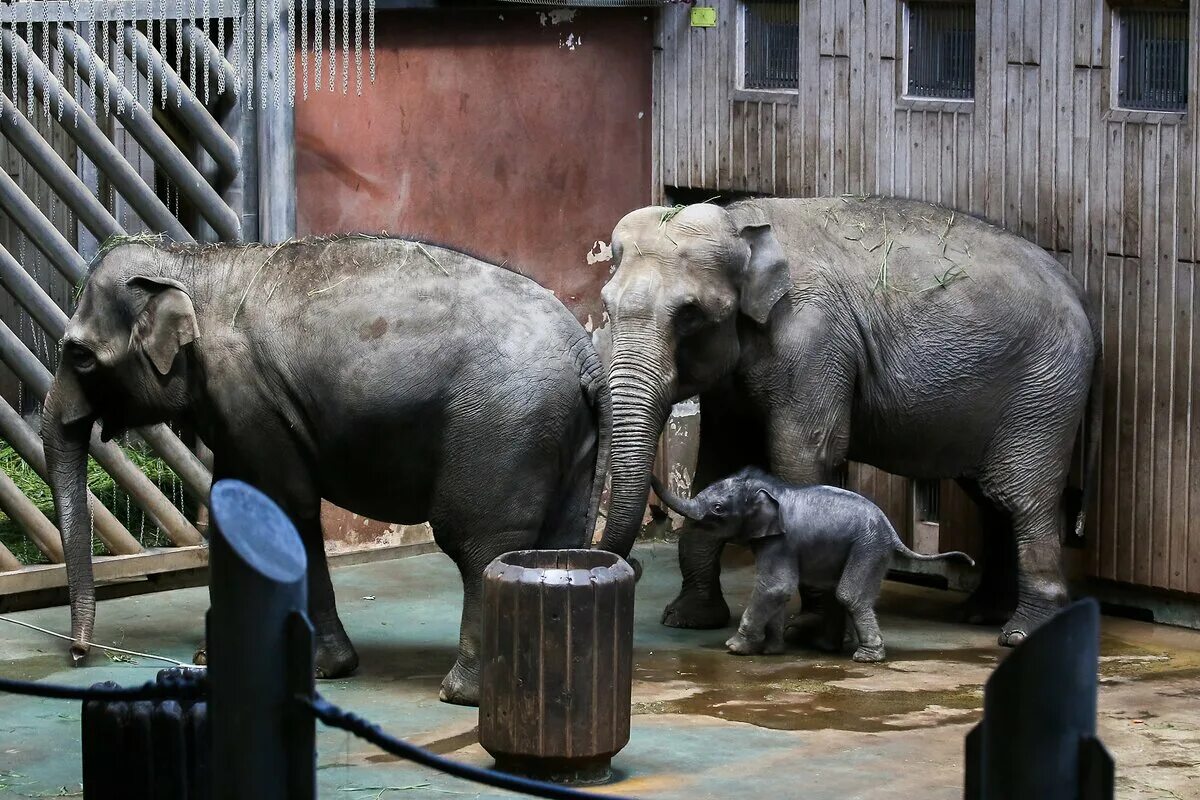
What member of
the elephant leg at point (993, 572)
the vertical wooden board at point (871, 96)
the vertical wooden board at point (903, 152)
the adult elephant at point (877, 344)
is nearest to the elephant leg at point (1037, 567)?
the adult elephant at point (877, 344)

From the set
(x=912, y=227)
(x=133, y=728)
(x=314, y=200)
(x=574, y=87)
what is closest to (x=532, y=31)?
(x=574, y=87)

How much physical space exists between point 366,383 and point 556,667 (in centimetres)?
152

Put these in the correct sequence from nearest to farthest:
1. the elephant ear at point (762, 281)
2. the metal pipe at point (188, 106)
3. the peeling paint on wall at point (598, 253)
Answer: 1. the elephant ear at point (762, 281)
2. the metal pipe at point (188, 106)
3. the peeling paint on wall at point (598, 253)

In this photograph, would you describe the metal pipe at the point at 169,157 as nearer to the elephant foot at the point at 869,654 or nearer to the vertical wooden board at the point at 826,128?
the vertical wooden board at the point at 826,128

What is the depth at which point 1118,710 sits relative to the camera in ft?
24.7

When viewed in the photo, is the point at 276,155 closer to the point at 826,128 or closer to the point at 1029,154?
the point at 826,128

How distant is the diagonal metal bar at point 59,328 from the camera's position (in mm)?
9266

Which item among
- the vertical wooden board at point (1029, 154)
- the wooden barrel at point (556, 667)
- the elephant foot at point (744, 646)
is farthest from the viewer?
the vertical wooden board at point (1029, 154)

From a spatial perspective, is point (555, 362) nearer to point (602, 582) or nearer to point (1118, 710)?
point (602, 582)

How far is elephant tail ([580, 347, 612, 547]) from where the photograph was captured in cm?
754

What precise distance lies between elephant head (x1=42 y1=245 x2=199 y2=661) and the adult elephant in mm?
1805

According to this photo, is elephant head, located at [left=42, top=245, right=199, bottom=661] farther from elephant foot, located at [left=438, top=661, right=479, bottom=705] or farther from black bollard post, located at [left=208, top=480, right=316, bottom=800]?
black bollard post, located at [left=208, top=480, right=316, bottom=800]

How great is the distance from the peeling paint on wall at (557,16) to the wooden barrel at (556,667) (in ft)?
16.2

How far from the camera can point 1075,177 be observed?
30.0 ft
